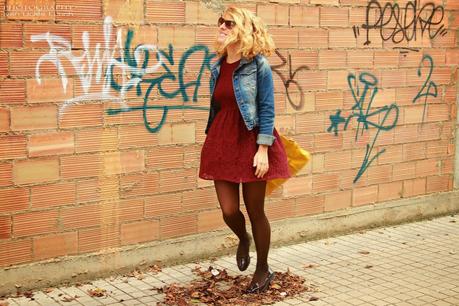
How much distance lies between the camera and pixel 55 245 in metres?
4.93

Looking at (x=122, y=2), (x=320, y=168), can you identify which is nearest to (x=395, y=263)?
(x=320, y=168)

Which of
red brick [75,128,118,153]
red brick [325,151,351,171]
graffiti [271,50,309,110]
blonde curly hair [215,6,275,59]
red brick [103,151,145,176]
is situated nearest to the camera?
blonde curly hair [215,6,275,59]

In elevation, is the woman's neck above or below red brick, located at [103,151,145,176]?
above

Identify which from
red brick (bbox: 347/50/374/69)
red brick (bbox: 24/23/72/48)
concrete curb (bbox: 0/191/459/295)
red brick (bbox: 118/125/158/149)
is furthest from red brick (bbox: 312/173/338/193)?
red brick (bbox: 24/23/72/48)

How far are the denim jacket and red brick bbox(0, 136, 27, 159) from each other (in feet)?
4.93

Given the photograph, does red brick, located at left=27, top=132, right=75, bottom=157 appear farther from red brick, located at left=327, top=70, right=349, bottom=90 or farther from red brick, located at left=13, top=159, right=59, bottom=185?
red brick, located at left=327, top=70, right=349, bottom=90

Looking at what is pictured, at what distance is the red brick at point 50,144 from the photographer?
477 cm

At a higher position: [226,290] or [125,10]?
[125,10]

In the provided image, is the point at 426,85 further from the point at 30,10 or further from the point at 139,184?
the point at 30,10

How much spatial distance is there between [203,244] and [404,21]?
119 inches

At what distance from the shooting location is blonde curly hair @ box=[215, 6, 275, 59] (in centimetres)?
453

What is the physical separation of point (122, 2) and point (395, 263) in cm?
300

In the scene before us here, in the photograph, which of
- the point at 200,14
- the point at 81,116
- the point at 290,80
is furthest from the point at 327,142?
the point at 81,116

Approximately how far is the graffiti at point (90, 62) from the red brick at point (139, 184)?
56cm
